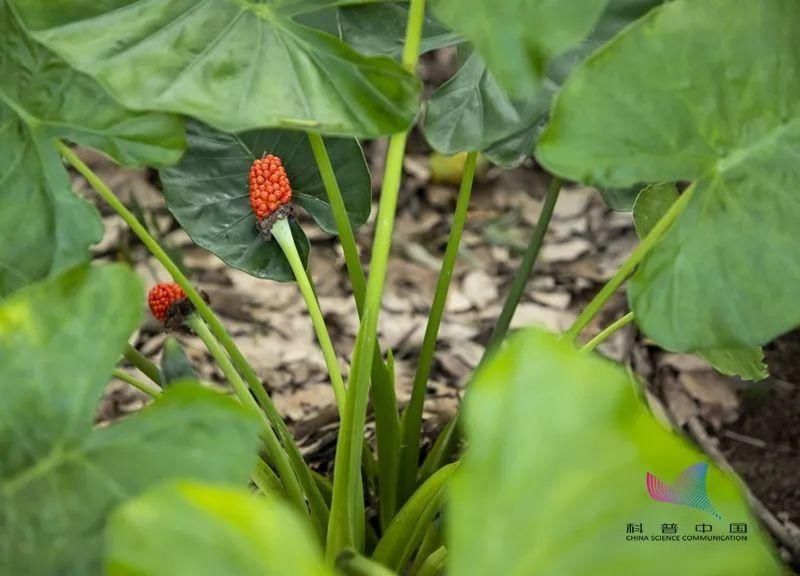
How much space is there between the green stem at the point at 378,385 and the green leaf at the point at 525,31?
244 mm

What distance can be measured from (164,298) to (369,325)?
0.97ft

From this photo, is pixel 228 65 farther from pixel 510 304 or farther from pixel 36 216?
pixel 510 304

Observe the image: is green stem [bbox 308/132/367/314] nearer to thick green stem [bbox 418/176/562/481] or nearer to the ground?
thick green stem [bbox 418/176/562/481]

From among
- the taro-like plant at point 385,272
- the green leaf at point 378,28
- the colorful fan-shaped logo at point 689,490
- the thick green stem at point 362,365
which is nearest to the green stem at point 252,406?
the taro-like plant at point 385,272

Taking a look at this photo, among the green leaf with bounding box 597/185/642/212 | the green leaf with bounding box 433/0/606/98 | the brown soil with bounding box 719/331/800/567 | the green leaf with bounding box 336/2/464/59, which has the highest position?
the green leaf with bounding box 433/0/606/98

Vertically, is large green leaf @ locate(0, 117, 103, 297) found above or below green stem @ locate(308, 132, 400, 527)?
above

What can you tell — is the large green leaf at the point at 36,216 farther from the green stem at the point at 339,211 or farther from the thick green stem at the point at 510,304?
the thick green stem at the point at 510,304

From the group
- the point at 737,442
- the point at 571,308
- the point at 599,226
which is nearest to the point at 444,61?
the point at 599,226

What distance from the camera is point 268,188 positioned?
2.85 feet

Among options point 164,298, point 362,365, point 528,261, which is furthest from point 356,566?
point 528,261

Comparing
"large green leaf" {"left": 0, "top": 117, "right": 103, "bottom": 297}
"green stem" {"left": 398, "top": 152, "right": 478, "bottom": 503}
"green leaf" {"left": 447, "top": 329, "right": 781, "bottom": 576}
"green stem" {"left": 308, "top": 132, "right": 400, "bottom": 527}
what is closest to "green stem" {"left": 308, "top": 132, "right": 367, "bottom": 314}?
"green stem" {"left": 308, "top": 132, "right": 400, "bottom": 527}

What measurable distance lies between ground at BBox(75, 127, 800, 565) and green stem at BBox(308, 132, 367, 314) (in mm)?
412

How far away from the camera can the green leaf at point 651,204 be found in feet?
2.72

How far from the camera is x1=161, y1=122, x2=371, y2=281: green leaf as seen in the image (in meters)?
0.92
